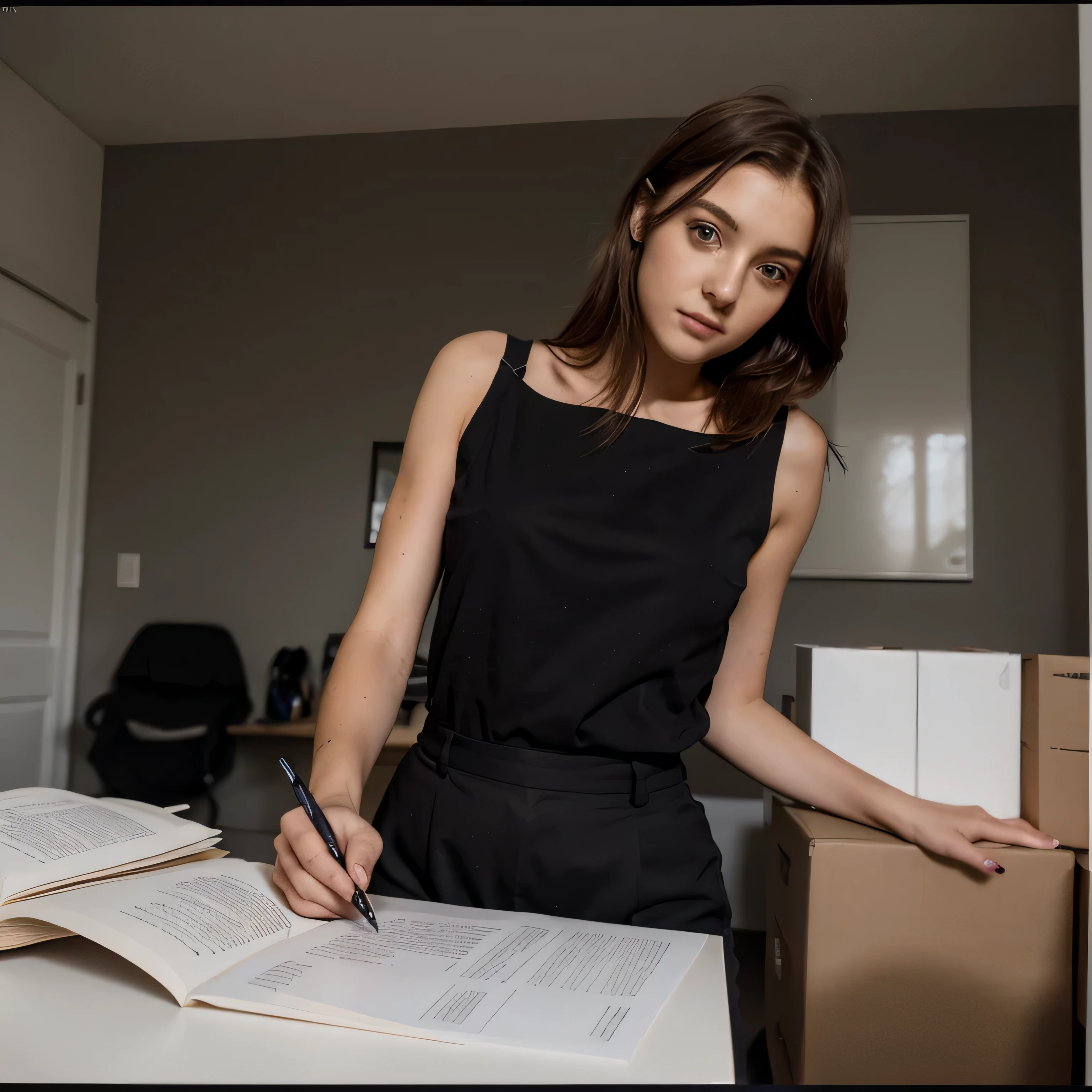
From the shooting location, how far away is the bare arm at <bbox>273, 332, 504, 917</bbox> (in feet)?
2.45

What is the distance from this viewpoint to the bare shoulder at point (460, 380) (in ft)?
3.65

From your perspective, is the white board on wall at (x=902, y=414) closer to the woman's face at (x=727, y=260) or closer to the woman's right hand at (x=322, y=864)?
the woman's face at (x=727, y=260)

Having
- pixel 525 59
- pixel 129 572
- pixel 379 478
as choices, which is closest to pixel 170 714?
pixel 129 572

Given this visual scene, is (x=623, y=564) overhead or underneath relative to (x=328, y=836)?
overhead

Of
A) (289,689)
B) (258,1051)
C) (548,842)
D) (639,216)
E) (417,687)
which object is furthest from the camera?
(289,689)

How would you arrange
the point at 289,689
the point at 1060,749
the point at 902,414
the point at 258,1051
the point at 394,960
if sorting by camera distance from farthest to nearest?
the point at 289,689 < the point at 902,414 < the point at 1060,749 < the point at 394,960 < the point at 258,1051

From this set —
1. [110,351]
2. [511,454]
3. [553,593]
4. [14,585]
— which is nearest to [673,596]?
[553,593]

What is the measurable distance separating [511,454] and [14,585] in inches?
124

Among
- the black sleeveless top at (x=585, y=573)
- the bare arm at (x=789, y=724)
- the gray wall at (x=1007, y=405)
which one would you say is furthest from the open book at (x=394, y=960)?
the gray wall at (x=1007, y=405)

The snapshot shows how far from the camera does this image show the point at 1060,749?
1427 millimetres

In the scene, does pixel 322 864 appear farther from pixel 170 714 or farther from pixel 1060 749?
pixel 170 714

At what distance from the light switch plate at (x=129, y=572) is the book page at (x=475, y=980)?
3.34 metres

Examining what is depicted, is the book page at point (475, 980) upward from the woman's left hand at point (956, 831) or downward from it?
upward

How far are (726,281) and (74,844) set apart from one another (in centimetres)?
82
